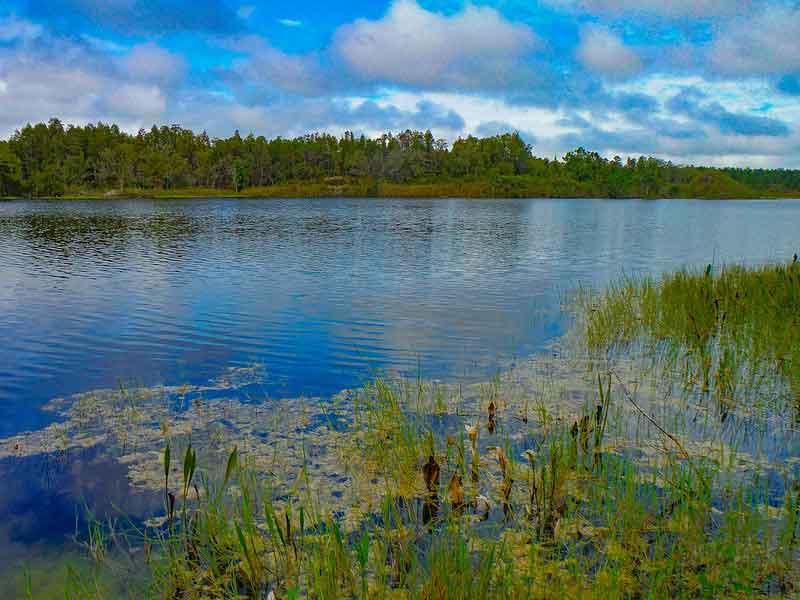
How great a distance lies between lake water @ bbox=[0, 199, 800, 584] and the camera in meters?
12.8

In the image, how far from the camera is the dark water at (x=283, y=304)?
47.9ft

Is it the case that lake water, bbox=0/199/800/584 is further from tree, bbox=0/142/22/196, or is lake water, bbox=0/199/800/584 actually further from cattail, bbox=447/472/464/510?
tree, bbox=0/142/22/196

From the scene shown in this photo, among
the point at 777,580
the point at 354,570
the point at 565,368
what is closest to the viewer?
the point at 777,580

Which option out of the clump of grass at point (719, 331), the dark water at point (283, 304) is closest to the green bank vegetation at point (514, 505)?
the clump of grass at point (719, 331)

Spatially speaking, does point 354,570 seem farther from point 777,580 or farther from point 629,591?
point 777,580

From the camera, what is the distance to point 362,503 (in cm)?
762

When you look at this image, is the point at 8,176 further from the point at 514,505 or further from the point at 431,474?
the point at 514,505

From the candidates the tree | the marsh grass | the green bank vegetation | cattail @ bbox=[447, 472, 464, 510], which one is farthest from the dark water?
the tree

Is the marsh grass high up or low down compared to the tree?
down

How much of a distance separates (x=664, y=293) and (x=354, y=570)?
16460mm

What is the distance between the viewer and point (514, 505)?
7.41 meters

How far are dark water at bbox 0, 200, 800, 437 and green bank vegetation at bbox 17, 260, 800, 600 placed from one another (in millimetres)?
3939

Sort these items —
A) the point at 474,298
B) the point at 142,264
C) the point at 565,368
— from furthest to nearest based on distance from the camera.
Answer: the point at 142,264, the point at 474,298, the point at 565,368

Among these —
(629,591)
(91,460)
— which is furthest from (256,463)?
(629,591)
